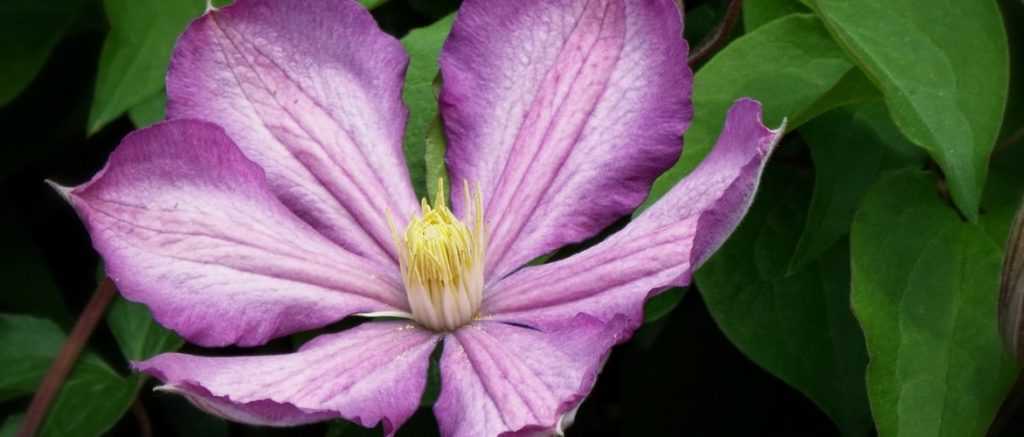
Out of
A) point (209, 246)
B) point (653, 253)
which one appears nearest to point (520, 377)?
point (653, 253)

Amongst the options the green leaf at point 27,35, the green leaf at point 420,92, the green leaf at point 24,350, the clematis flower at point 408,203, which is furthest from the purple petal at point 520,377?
the green leaf at point 27,35

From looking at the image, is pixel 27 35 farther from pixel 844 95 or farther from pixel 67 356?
pixel 844 95

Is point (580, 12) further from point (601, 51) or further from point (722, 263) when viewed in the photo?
point (722, 263)

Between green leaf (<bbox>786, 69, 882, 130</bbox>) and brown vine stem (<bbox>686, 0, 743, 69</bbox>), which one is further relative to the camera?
brown vine stem (<bbox>686, 0, 743, 69</bbox>)

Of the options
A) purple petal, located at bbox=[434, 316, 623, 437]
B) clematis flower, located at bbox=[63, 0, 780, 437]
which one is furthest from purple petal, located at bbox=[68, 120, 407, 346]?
purple petal, located at bbox=[434, 316, 623, 437]

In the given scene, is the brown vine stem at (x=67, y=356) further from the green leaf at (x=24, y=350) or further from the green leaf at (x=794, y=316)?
the green leaf at (x=794, y=316)

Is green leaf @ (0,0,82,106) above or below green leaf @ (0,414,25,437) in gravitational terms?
above

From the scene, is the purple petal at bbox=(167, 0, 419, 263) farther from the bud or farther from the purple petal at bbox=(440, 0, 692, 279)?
the bud
